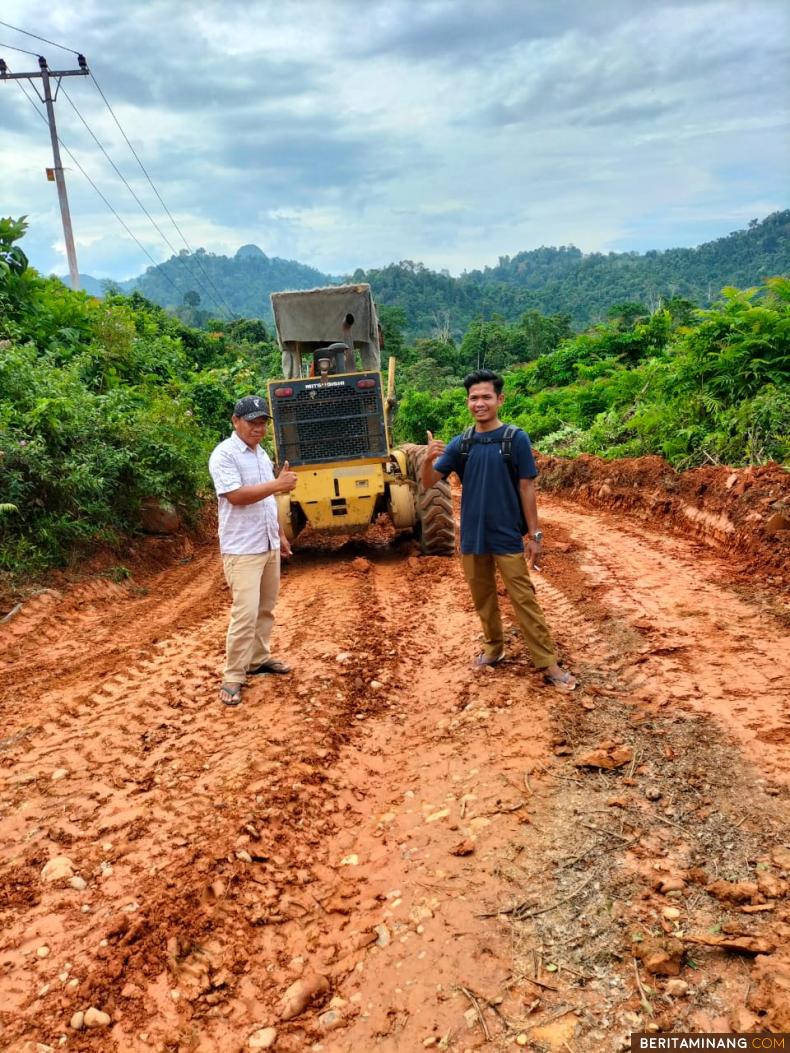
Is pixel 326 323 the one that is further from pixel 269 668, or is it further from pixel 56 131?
pixel 56 131

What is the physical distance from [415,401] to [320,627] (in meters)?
26.6

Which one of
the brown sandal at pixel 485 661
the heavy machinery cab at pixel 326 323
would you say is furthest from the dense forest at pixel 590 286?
the brown sandal at pixel 485 661

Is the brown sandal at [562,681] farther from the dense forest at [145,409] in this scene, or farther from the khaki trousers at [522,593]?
the dense forest at [145,409]

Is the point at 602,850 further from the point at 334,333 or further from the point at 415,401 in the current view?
the point at 415,401

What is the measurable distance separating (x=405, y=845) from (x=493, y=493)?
205cm

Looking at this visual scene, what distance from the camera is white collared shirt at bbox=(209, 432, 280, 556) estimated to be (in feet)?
14.1

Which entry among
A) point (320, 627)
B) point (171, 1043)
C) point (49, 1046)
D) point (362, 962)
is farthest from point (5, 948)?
point (320, 627)

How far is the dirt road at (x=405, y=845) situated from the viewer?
2154mm

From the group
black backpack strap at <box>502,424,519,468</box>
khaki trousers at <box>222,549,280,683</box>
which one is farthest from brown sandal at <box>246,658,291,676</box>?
black backpack strap at <box>502,424,519,468</box>

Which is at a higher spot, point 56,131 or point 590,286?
point 590,286

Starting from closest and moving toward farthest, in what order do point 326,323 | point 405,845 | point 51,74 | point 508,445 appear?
point 405,845
point 508,445
point 326,323
point 51,74

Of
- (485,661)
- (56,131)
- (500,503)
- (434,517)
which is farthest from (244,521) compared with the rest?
(56,131)

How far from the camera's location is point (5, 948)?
2514 millimetres

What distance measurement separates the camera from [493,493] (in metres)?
4.21
